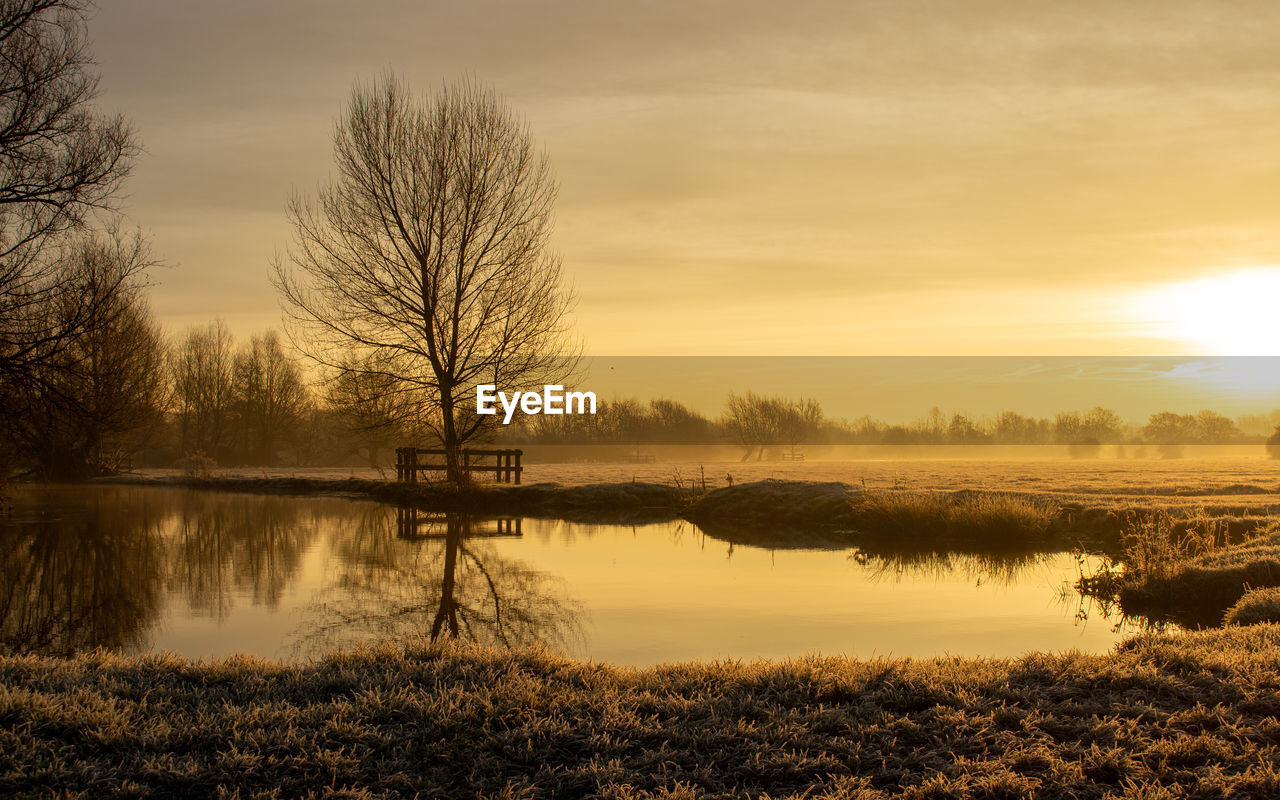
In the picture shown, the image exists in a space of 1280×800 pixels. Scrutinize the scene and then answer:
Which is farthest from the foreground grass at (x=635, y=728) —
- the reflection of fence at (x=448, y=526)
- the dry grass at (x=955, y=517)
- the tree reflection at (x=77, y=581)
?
the reflection of fence at (x=448, y=526)

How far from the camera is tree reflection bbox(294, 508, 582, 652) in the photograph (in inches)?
391

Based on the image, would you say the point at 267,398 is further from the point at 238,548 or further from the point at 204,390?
the point at 238,548

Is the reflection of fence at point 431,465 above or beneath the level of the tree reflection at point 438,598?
above

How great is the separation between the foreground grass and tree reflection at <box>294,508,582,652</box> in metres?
2.22

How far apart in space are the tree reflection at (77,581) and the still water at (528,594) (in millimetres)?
42

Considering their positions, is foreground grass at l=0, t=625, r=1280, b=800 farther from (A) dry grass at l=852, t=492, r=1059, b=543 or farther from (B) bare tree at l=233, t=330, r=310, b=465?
(B) bare tree at l=233, t=330, r=310, b=465

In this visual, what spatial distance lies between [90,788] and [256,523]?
2000 cm


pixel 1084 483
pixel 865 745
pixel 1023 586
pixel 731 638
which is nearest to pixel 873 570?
pixel 1023 586

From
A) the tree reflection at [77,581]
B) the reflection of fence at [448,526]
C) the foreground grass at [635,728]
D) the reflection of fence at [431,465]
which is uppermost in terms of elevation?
the reflection of fence at [431,465]

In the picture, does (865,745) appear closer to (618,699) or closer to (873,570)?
(618,699)

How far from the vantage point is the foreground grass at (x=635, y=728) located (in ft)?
15.7

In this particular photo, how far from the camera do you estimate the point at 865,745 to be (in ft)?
17.6

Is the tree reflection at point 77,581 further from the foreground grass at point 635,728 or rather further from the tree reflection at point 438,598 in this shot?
the foreground grass at point 635,728

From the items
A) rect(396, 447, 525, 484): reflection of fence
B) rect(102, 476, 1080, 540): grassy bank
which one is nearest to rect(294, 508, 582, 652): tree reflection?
rect(102, 476, 1080, 540): grassy bank
